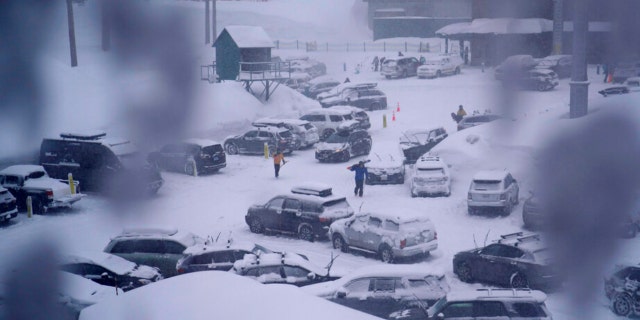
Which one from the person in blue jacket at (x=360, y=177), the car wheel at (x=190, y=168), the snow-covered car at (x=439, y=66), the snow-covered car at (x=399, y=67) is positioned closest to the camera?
the person in blue jacket at (x=360, y=177)

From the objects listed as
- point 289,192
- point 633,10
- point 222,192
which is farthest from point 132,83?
point 222,192

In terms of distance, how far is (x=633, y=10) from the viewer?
194 cm

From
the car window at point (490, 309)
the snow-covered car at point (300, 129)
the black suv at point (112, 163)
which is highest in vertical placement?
the black suv at point (112, 163)

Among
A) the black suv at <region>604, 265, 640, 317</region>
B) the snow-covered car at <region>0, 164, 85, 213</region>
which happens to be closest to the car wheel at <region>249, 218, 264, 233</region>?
the snow-covered car at <region>0, 164, 85, 213</region>

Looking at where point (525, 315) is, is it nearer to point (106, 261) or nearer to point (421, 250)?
point (421, 250)

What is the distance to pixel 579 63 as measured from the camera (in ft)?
9.15

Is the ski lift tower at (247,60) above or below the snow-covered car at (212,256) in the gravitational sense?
above

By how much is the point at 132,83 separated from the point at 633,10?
155cm

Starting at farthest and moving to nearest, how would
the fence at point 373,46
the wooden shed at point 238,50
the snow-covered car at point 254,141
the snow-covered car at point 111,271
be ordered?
the fence at point 373,46 → the wooden shed at point 238,50 → the snow-covered car at point 254,141 → the snow-covered car at point 111,271

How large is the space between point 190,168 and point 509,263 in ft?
9.69

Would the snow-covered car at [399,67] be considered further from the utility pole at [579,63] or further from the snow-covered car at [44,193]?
the utility pole at [579,63]

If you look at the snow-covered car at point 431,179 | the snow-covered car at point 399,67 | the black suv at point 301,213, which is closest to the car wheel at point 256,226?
the black suv at point 301,213

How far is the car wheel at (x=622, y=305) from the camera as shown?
2.80 metres

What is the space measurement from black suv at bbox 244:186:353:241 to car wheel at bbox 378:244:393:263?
1.67ft
